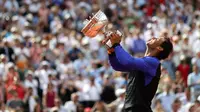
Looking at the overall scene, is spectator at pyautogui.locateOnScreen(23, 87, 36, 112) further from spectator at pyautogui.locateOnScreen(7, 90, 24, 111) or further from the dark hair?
the dark hair

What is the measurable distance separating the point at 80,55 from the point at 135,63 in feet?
35.1

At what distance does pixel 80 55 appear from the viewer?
16.9 meters

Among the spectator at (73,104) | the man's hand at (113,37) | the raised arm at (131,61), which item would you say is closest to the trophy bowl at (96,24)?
the man's hand at (113,37)

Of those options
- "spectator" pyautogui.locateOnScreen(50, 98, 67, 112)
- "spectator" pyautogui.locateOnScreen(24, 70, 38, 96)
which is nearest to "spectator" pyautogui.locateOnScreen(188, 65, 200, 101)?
"spectator" pyautogui.locateOnScreen(50, 98, 67, 112)

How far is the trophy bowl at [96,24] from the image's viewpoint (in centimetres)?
632

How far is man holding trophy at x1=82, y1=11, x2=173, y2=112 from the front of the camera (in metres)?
6.28

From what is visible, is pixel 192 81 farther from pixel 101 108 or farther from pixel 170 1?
pixel 170 1

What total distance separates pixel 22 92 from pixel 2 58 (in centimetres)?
116

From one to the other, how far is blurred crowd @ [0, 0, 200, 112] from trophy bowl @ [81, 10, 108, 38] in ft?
17.5

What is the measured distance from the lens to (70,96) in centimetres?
1551

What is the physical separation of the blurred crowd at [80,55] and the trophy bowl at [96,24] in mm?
5337

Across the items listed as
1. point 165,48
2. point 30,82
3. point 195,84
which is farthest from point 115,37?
point 30,82

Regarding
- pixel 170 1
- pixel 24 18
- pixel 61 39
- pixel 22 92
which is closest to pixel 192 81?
pixel 22 92

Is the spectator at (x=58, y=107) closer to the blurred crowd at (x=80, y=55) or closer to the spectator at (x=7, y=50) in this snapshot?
the blurred crowd at (x=80, y=55)
